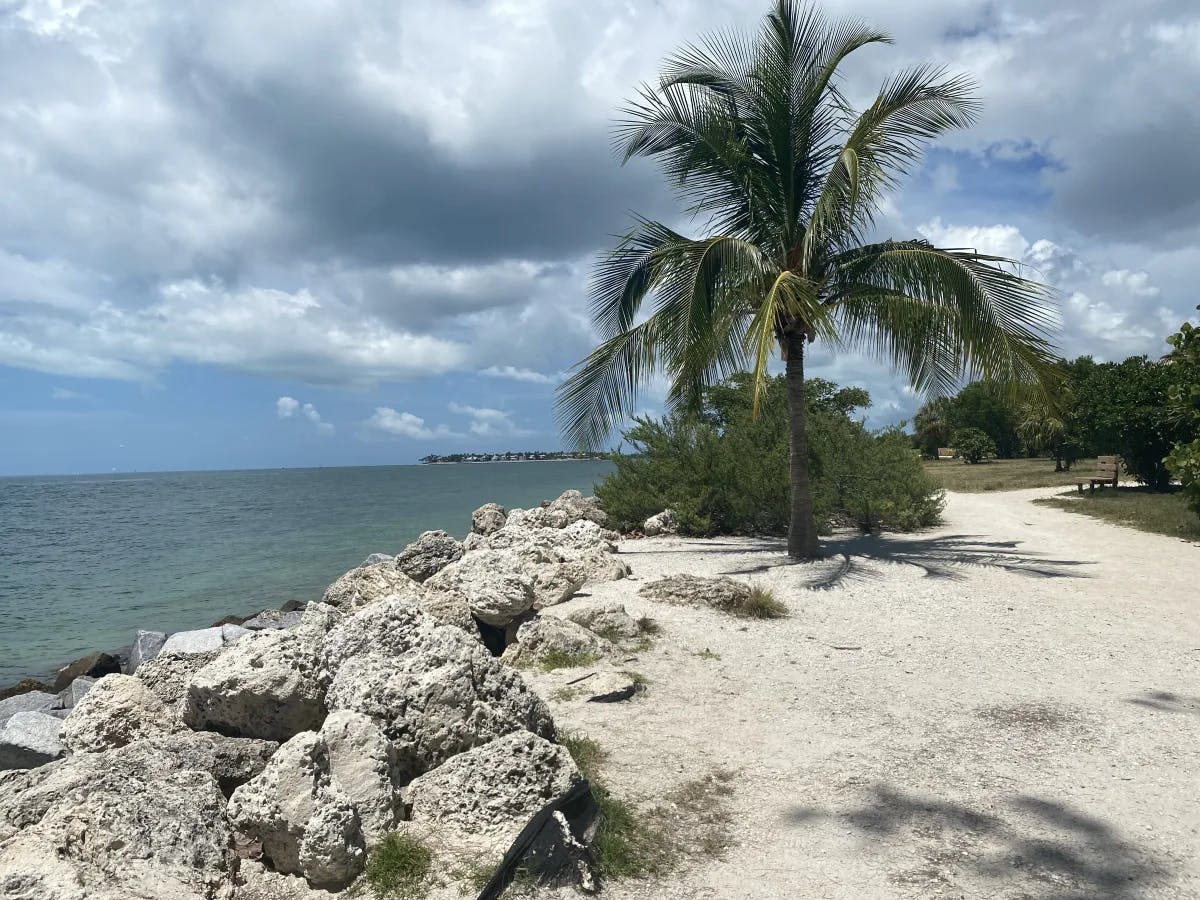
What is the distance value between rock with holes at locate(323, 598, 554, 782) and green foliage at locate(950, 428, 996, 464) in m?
59.0

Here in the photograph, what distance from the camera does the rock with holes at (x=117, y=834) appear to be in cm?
294

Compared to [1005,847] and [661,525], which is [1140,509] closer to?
[661,525]

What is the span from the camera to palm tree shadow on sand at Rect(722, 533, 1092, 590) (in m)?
10.7

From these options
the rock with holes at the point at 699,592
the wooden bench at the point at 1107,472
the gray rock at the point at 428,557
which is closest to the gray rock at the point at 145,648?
the gray rock at the point at 428,557

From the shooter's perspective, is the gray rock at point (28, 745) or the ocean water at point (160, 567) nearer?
the gray rock at point (28, 745)

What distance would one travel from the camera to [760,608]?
866cm

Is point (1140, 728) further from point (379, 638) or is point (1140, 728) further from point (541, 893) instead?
point (379, 638)

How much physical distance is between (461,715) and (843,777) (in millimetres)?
2199

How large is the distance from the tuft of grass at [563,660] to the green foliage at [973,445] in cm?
5701

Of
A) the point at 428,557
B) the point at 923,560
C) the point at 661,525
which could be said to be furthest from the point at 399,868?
the point at 661,525

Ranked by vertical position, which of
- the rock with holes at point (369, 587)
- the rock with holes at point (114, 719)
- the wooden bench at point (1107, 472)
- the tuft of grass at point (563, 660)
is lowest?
the tuft of grass at point (563, 660)

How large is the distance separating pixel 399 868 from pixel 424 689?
109 cm

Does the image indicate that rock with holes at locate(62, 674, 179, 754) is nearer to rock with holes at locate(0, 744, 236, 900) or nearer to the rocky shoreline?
the rocky shoreline

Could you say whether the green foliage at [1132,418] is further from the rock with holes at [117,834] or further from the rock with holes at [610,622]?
the rock with holes at [117,834]
